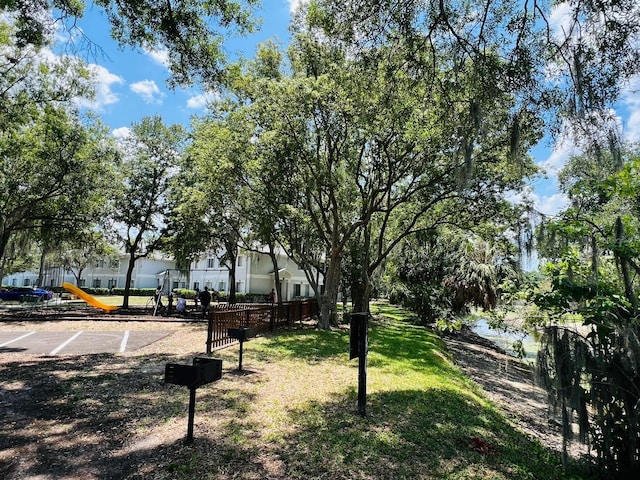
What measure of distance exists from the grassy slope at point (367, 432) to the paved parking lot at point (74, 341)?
4.45m

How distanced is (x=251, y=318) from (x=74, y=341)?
471 cm

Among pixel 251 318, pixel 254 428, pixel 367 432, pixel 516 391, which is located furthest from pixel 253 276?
pixel 367 432

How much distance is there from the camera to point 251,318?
11906mm

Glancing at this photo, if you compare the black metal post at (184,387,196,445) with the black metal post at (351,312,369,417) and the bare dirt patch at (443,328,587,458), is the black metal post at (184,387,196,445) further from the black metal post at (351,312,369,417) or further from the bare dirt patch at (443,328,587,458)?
the bare dirt patch at (443,328,587,458)

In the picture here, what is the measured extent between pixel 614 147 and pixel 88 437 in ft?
21.6

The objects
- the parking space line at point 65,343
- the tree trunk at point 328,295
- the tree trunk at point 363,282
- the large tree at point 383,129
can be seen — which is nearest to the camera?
the large tree at point 383,129

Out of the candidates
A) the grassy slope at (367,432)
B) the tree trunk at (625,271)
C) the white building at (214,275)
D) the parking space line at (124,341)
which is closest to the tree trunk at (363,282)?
the grassy slope at (367,432)

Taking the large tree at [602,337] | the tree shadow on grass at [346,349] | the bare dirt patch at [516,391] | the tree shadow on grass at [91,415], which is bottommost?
the bare dirt patch at [516,391]

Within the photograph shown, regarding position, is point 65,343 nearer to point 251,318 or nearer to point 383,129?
point 251,318

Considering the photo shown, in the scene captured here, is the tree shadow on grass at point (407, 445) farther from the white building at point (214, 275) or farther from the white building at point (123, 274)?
the white building at point (123, 274)

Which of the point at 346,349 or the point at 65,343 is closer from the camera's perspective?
the point at 65,343

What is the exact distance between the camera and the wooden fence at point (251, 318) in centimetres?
964

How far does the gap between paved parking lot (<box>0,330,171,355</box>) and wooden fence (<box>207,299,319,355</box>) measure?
80.8 inches

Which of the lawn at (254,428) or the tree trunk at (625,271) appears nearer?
the lawn at (254,428)
